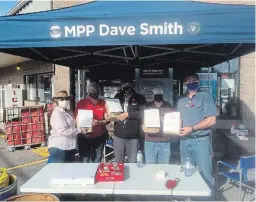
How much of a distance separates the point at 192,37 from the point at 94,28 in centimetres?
108

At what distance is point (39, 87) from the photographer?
13031 mm

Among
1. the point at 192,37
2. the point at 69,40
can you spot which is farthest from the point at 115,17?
the point at 192,37

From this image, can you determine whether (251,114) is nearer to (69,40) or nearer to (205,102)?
(205,102)

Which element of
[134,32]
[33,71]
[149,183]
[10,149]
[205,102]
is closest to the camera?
[149,183]

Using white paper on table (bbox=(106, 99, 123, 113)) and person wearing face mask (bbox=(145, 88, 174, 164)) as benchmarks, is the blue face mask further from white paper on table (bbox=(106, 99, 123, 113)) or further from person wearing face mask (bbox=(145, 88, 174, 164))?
white paper on table (bbox=(106, 99, 123, 113))

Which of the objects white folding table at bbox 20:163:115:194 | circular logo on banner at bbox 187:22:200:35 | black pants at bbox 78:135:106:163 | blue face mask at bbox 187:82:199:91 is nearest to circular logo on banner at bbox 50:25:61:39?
circular logo on banner at bbox 187:22:200:35

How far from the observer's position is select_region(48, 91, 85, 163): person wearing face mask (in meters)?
3.73

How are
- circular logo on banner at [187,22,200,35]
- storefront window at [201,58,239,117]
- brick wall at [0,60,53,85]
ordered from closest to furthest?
1. circular logo on banner at [187,22,200,35]
2. storefront window at [201,58,239,117]
3. brick wall at [0,60,53,85]

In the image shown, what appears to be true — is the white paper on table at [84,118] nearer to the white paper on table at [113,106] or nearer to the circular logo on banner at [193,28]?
the white paper on table at [113,106]

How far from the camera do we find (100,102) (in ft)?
15.0

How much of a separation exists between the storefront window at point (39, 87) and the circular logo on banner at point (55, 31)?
849 cm

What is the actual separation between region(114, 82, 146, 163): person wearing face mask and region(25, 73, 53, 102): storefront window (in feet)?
25.1

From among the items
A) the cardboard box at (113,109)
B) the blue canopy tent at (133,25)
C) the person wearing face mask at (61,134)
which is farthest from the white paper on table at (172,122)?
the person wearing face mask at (61,134)

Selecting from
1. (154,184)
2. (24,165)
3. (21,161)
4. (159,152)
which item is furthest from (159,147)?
(21,161)
